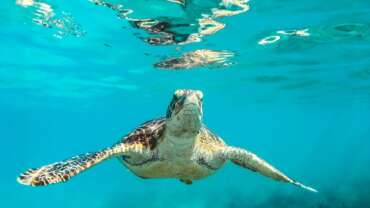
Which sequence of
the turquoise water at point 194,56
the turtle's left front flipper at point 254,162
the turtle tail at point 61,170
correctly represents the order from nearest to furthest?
the turtle tail at point 61,170
the turtle's left front flipper at point 254,162
the turquoise water at point 194,56

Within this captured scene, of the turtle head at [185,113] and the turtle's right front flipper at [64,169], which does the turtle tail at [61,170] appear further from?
the turtle head at [185,113]

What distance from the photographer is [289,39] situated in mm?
17297

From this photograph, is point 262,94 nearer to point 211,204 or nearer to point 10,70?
point 211,204

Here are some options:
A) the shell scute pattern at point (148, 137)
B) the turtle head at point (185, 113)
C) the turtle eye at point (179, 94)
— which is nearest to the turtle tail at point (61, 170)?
the shell scute pattern at point (148, 137)

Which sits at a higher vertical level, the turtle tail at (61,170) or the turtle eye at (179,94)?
the turtle eye at (179,94)

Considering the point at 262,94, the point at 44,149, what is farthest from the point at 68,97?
the point at 44,149

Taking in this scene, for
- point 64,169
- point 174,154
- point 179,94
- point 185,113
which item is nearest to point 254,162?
point 174,154

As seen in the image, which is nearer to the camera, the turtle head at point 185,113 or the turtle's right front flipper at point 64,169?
the turtle's right front flipper at point 64,169

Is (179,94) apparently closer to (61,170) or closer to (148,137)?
(148,137)

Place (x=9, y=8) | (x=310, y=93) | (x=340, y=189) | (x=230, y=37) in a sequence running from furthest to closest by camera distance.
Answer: (x=310, y=93), (x=340, y=189), (x=230, y=37), (x=9, y=8)

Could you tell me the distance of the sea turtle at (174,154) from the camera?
5.81 meters

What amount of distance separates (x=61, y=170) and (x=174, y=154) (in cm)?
194

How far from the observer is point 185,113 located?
5.91 meters

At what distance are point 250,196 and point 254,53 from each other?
363 inches
